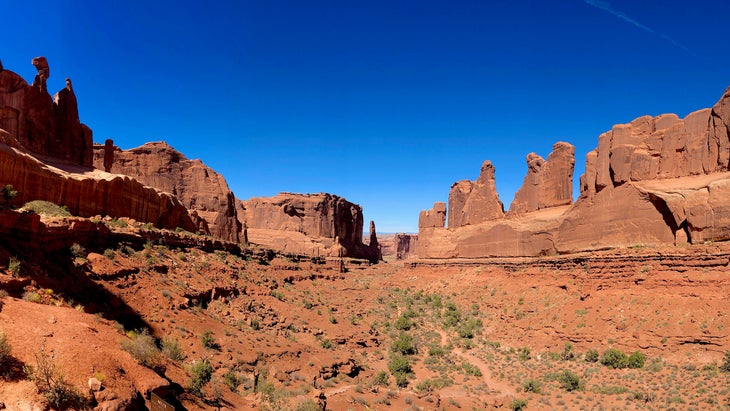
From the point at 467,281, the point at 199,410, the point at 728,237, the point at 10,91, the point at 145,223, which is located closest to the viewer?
the point at 199,410

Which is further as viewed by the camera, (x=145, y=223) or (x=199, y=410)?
(x=145, y=223)

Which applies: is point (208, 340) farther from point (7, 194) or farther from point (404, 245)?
point (404, 245)

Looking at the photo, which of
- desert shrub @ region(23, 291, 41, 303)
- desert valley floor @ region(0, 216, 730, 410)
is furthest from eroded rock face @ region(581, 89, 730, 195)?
desert shrub @ region(23, 291, 41, 303)

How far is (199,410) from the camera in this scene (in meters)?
10.2

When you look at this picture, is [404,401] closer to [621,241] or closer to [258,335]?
[258,335]

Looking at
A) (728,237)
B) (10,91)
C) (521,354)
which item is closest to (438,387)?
(521,354)

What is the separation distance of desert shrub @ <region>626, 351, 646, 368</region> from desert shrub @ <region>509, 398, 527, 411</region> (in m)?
6.06

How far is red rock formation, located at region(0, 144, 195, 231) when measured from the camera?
16.4 m

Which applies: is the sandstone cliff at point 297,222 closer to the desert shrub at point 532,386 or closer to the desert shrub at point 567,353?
the desert shrub at point 567,353

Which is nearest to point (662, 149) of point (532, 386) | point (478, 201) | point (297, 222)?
point (532, 386)

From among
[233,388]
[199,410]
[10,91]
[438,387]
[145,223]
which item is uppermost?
[10,91]

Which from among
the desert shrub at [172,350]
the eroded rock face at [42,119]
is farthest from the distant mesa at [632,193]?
the eroded rock face at [42,119]

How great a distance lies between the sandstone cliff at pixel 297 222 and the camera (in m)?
61.9

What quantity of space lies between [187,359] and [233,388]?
82.5 inches
